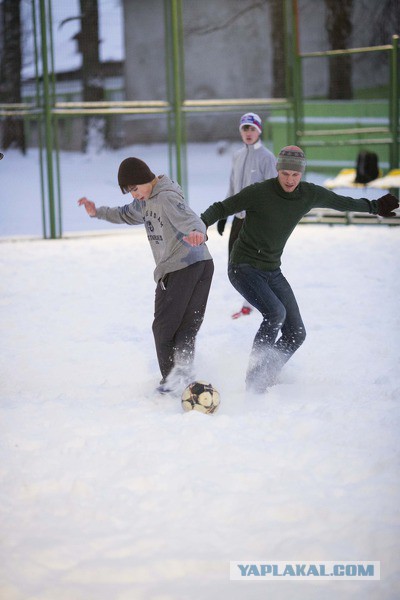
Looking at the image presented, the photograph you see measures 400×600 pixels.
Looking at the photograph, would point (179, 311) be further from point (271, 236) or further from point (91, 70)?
point (91, 70)

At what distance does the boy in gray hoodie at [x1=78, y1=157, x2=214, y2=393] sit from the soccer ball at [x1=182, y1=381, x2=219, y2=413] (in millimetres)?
483

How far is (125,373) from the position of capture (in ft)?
22.1

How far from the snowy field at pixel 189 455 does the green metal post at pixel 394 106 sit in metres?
5.61

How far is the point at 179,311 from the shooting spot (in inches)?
230

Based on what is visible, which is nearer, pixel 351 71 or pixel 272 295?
pixel 272 295

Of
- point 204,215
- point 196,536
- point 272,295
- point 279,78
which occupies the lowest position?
point 196,536

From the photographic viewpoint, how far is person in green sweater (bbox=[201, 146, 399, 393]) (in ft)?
19.2

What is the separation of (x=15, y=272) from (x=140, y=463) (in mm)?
6857

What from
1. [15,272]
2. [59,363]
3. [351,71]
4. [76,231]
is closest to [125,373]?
[59,363]

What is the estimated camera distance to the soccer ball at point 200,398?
5457 mm

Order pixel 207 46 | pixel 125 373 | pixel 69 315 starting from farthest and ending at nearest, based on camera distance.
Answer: pixel 207 46 → pixel 69 315 → pixel 125 373

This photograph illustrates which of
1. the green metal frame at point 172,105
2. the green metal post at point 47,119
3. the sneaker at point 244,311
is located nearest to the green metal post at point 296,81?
the green metal frame at point 172,105

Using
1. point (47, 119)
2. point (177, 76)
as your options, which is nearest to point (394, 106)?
point (177, 76)

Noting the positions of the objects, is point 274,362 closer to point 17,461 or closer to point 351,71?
point 17,461
